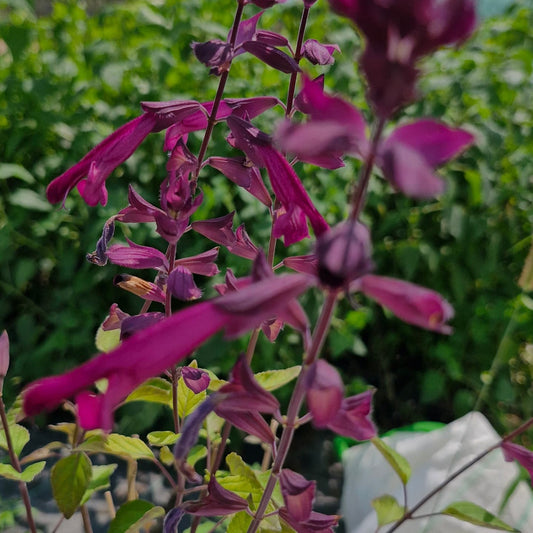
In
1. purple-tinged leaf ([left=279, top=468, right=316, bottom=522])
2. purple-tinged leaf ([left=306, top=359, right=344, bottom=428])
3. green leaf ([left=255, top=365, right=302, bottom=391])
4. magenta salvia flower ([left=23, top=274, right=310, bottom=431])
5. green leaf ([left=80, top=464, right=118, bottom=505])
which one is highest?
magenta salvia flower ([left=23, top=274, right=310, bottom=431])

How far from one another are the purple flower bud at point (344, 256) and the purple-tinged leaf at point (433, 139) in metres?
0.04

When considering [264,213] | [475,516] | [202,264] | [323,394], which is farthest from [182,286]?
[264,213]

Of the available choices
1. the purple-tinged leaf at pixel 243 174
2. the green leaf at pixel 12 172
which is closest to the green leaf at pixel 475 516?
the purple-tinged leaf at pixel 243 174

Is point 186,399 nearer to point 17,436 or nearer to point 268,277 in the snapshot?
point 17,436

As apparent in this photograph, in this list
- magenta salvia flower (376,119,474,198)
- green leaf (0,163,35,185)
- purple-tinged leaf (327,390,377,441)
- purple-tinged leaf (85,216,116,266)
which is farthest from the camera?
green leaf (0,163,35,185)

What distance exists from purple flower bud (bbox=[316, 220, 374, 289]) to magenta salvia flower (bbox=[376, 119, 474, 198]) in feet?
0.09

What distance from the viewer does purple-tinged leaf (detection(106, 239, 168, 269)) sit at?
0.41 m

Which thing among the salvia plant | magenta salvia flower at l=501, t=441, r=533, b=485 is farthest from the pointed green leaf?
magenta salvia flower at l=501, t=441, r=533, b=485

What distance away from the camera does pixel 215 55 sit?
14.5 inches

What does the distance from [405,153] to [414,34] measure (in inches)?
1.8

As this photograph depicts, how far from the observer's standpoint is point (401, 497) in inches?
35.0

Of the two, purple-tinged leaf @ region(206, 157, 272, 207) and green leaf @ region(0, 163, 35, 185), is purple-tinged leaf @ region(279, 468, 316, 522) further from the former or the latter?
green leaf @ region(0, 163, 35, 185)

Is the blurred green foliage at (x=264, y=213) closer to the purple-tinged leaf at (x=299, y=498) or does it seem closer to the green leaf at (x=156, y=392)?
the green leaf at (x=156, y=392)

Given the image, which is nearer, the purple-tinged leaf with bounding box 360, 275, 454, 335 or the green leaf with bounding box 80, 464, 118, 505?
the purple-tinged leaf with bounding box 360, 275, 454, 335
